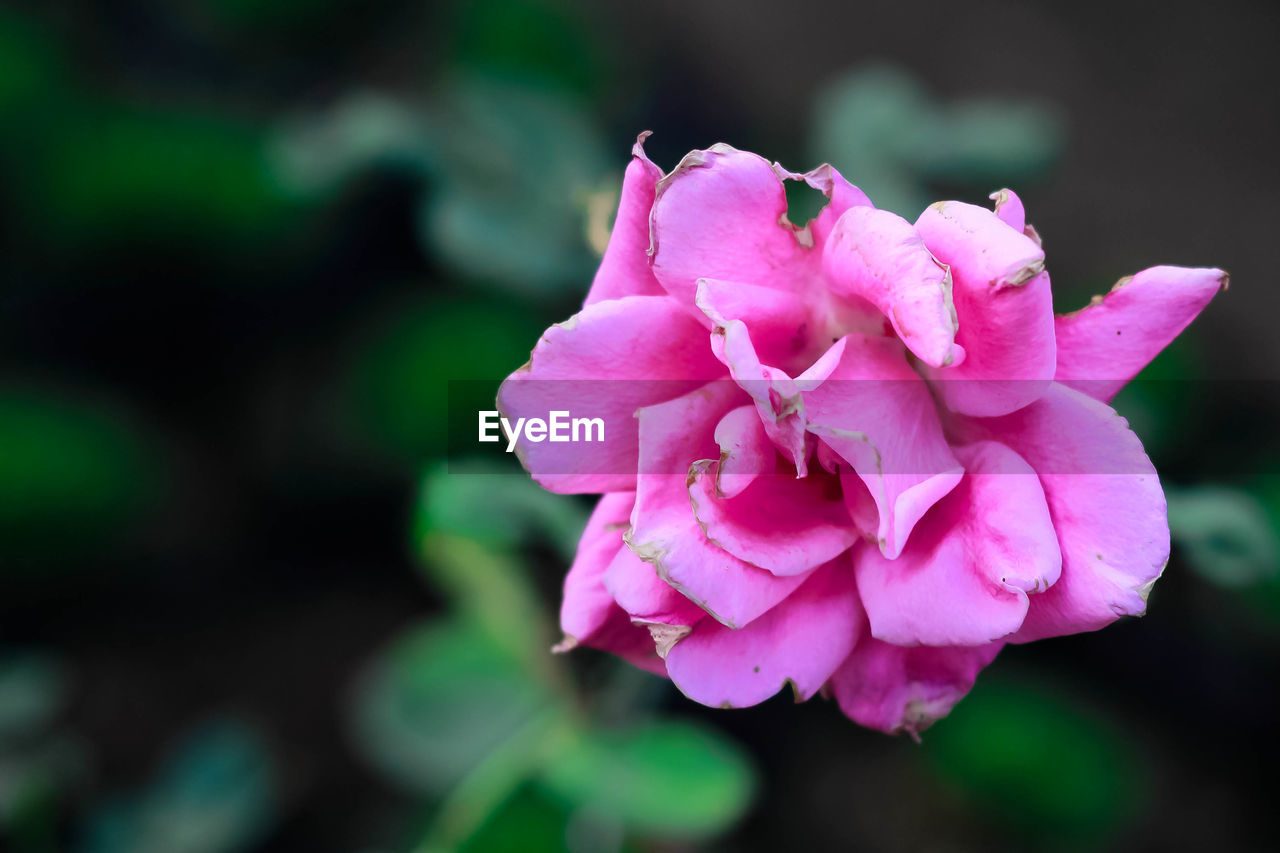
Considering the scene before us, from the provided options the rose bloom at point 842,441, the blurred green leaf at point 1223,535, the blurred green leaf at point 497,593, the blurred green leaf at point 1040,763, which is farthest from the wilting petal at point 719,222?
the blurred green leaf at point 1040,763

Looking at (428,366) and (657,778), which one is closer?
(657,778)

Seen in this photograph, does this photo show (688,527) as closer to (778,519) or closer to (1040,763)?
(778,519)

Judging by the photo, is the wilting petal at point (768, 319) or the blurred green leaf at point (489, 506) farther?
the blurred green leaf at point (489, 506)

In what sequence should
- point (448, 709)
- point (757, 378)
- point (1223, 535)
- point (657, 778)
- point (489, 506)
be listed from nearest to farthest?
point (757, 378)
point (1223, 535)
point (489, 506)
point (657, 778)
point (448, 709)

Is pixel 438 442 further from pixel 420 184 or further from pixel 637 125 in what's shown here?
pixel 637 125

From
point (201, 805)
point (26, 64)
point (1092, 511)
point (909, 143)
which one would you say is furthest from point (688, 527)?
point (26, 64)

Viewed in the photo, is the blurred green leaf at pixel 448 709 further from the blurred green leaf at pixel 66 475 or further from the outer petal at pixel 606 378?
the outer petal at pixel 606 378

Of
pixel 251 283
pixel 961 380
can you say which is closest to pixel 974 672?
pixel 961 380

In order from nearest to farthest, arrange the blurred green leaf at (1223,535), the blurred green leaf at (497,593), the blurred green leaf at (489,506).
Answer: the blurred green leaf at (1223,535), the blurred green leaf at (489,506), the blurred green leaf at (497,593)

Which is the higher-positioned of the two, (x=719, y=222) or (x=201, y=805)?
(x=719, y=222)
